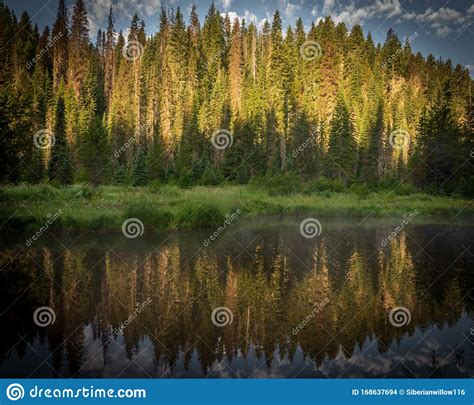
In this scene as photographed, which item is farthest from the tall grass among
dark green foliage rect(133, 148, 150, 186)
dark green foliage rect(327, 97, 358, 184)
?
dark green foliage rect(327, 97, 358, 184)

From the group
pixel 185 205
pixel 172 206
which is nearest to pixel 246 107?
pixel 172 206

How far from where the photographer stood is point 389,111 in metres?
51.8

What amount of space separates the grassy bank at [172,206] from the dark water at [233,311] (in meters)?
2.27

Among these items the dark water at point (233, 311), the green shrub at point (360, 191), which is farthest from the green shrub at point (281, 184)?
the dark water at point (233, 311)

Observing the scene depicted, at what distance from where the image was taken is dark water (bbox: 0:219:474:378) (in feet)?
21.4

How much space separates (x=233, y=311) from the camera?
8.23m

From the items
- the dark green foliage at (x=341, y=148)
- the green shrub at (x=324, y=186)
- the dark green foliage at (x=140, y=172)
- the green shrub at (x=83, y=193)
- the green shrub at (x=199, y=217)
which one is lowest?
the green shrub at (x=199, y=217)

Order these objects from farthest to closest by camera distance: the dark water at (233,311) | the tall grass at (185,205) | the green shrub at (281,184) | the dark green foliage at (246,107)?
the dark green foliage at (246,107) < the green shrub at (281,184) < the tall grass at (185,205) < the dark water at (233,311)

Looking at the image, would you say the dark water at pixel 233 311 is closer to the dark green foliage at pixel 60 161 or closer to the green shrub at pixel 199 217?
the green shrub at pixel 199 217

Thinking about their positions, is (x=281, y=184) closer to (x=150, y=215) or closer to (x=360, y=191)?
A: (x=360, y=191)

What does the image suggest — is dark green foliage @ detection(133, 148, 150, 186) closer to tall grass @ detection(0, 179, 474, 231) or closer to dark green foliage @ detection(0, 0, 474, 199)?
dark green foliage @ detection(0, 0, 474, 199)

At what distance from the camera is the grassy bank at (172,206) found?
53.3ft

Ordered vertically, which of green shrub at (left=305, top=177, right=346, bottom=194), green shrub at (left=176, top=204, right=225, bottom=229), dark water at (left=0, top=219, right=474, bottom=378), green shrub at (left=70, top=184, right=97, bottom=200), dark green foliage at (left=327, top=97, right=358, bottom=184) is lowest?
dark water at (left=0, top=219, right=474, bottom=378)

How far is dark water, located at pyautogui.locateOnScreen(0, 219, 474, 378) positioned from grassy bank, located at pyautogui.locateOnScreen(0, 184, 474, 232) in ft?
7.43
